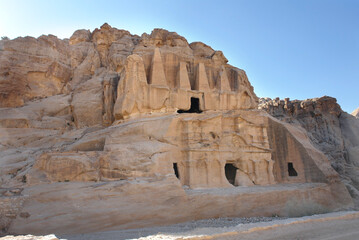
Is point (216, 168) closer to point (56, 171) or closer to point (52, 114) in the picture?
point (56, 171)

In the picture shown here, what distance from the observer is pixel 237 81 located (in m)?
27.1

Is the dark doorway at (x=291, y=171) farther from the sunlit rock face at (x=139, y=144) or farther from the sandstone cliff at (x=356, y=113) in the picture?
the sandstone cliff at (x=356, y=113)

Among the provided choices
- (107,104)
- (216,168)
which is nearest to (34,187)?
(216,168)

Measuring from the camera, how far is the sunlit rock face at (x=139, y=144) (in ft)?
36.7

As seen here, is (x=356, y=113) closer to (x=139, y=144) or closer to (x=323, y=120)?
(x=323, y=120)

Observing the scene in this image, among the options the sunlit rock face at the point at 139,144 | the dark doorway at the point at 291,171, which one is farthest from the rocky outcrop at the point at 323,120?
the dark doorway at the point at 291,171

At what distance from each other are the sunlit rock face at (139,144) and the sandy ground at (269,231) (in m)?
1.21

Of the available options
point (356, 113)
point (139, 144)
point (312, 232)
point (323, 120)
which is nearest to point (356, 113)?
point (356, 113)

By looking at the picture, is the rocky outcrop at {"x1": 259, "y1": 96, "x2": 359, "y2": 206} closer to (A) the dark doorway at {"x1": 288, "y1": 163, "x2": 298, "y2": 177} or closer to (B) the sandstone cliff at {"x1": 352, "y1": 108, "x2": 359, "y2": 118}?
(B) the sandstone cliff at {"x1": 352, "y1": 108, "x2": 359, "y2": 118}

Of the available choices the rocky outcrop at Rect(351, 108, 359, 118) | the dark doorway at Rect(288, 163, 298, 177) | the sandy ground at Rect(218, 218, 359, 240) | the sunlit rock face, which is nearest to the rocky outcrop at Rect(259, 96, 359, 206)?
the rocky outcrop at Rect(351, 108, 359, 118)

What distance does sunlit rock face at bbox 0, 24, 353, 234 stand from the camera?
1118 cm

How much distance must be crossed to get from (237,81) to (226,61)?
3184mm

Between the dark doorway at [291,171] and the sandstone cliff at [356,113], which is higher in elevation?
the sandstone cliff at [356,113]

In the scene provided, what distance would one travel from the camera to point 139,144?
621 inches
